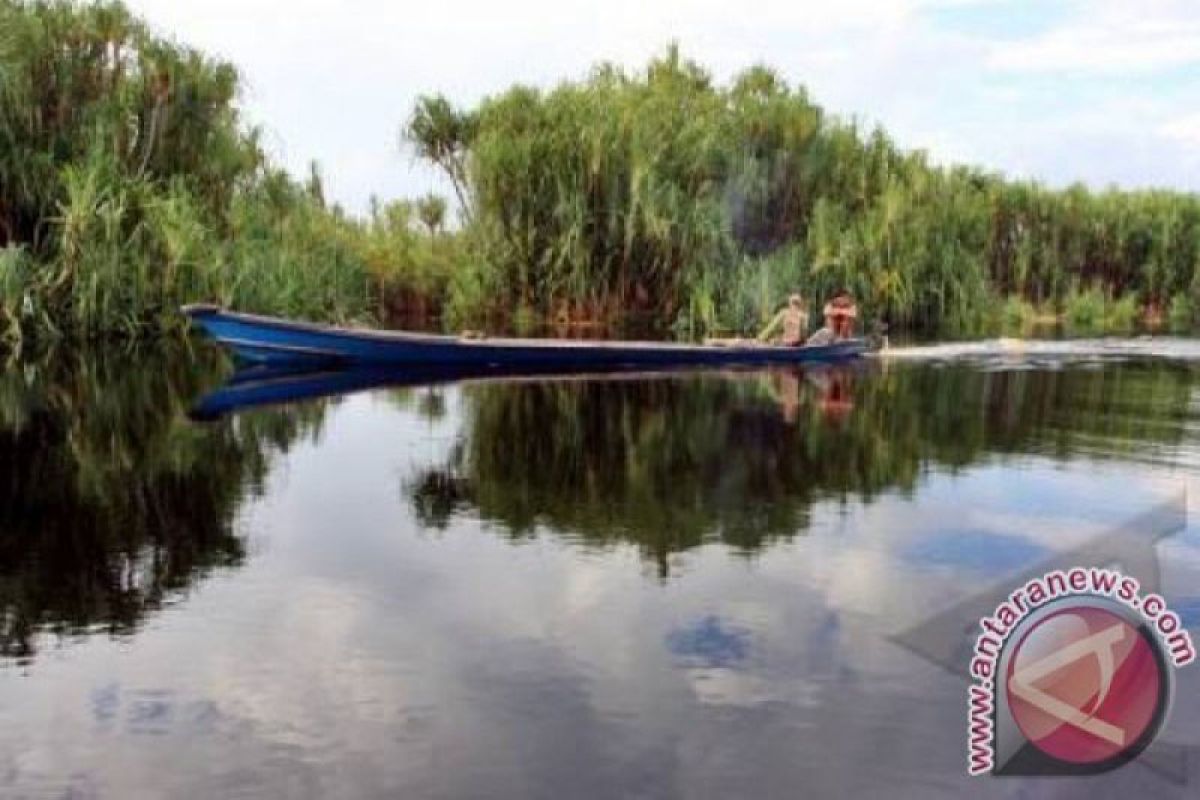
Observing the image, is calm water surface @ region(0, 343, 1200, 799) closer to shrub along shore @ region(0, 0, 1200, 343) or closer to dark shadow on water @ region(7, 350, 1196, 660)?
dark shadow on water @ region(7, 350, 1196, 660)

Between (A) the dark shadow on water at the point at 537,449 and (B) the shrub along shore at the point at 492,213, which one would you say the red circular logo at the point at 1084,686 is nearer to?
(A) the dark shadow on water at the point at 537,449

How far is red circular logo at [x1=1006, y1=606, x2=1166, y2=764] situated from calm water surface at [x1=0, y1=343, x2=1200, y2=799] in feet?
0.49

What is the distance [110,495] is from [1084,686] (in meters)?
7.24

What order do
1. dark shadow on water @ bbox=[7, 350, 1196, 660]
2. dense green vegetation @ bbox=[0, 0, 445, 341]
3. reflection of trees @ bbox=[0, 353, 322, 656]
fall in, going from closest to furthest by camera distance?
reflection of trees @ bbox=[0, 353, 322, 656] < dark shadow on water @ bbox=[7, 350, 1196, 660] < dense green vegetation @ bbox=[0, 0, 445, 341]

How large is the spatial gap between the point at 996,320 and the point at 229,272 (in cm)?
1988

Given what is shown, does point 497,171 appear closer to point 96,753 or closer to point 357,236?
point 357,236

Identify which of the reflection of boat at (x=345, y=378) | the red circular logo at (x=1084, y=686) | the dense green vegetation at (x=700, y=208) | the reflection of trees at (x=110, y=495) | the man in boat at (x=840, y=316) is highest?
the dense green vegetation at (x=700, y=208)

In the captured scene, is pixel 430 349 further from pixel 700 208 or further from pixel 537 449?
pixel 700 208

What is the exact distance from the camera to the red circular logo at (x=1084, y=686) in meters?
5.21

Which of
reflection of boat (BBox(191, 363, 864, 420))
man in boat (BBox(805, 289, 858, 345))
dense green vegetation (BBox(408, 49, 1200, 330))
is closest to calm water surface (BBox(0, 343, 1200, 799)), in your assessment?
reflection of boat (BBox(191, 363, 864, 420))

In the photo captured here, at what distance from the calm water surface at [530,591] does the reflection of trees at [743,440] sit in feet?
0.22

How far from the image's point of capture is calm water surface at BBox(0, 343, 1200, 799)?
5.34 meters

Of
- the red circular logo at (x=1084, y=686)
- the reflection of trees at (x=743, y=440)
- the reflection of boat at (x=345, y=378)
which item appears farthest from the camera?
the reflection of boat at (x=345, y=378)

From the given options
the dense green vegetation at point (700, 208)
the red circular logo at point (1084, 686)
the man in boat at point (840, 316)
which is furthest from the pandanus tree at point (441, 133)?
the red circular logo at point (1084, 686)
